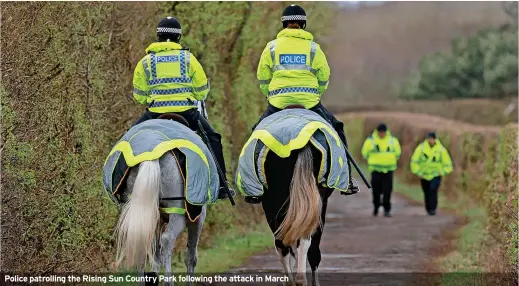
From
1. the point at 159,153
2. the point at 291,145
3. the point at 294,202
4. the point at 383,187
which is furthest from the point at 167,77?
the point at 383,187

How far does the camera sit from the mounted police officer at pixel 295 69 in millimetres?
11586

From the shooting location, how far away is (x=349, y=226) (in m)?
23.3

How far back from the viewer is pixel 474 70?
65062 mm

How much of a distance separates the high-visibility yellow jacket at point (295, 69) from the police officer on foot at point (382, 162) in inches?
554

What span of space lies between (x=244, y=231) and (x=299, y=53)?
9.26m

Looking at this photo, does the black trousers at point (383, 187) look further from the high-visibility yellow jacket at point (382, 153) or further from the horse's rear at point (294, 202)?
the horse's rear at point (294, 202)

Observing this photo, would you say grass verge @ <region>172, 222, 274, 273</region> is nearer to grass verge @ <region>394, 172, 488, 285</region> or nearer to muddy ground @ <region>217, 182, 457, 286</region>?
muddy ground @ <region>217, 182, 457, 286</region>

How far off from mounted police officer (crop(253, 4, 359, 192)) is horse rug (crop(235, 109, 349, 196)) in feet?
1.03

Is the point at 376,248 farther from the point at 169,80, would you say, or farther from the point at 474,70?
the point at 474,70

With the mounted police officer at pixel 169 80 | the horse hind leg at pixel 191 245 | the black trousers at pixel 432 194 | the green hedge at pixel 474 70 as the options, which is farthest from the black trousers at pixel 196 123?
the green hedge at pixel 474 70

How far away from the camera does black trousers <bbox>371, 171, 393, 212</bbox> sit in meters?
25.6

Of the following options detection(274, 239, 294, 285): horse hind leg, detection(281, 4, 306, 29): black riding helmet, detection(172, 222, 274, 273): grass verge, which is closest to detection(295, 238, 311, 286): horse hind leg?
detection(274, 239, 294, 285): horse hind leg

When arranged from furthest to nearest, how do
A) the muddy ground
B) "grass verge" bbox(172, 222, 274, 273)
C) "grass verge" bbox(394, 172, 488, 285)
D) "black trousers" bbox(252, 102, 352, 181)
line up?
"grass verge" bbox(172, 222, 274, 273) → the muddy ground → "grass verge" bbox(394, 172, 488, 285) → "black trousers" bbox(252, 102, 352, 181)

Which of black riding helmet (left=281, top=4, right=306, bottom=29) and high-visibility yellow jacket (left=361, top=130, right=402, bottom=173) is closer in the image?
black riding helmet (left=281, top=4, right=306, bottom=29)
